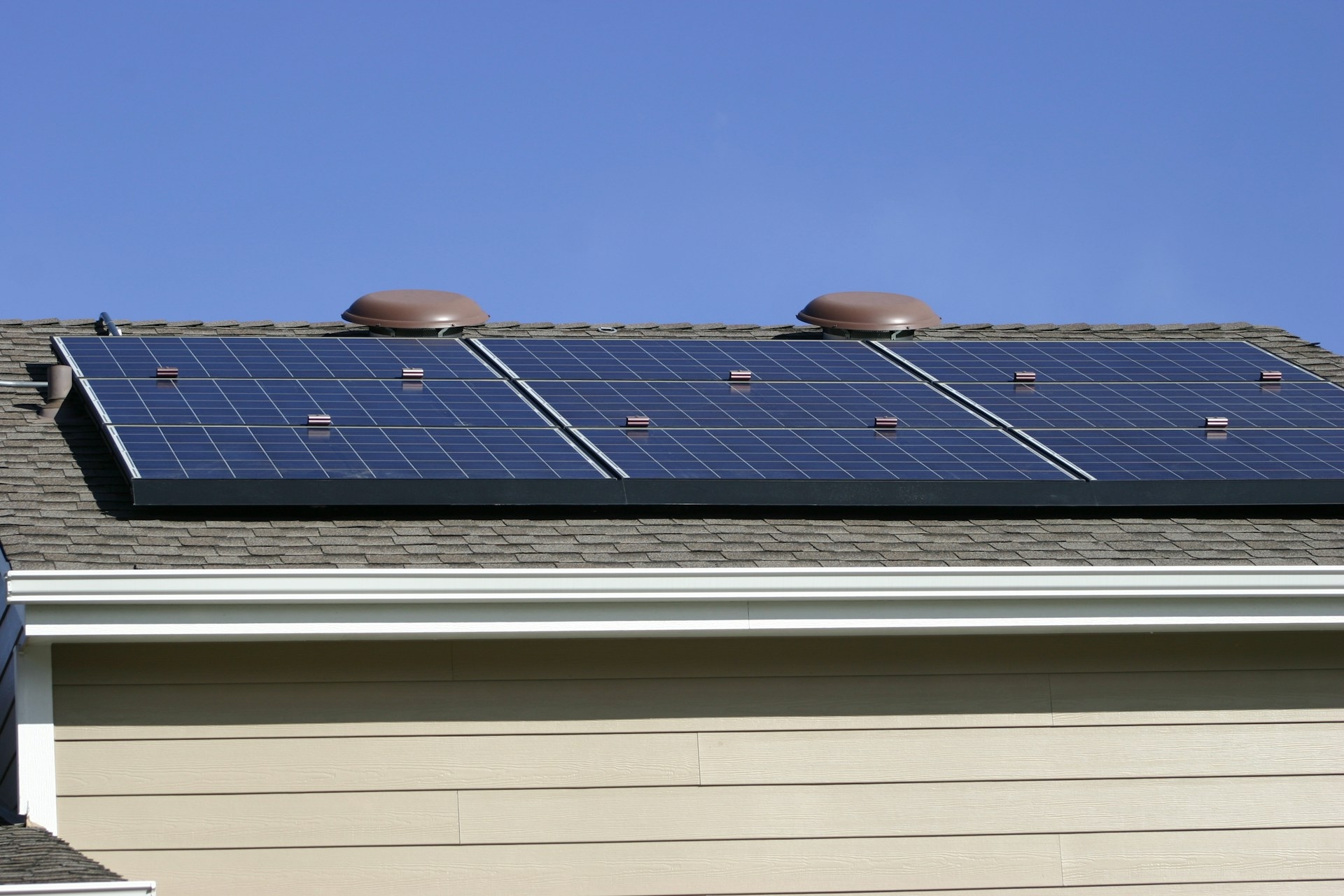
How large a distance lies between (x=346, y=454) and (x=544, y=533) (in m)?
1.24

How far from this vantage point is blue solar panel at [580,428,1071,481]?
29.5 ft

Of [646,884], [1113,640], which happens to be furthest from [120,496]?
[1113,640]

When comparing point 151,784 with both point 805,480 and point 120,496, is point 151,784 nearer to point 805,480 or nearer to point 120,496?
point 120,496

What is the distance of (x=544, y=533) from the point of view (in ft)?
27.3

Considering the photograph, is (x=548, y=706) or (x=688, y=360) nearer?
(x=548, y=706)

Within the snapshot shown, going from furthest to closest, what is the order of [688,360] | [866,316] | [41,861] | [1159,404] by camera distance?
[866,316], [688,360], [1159,404], [41,861]

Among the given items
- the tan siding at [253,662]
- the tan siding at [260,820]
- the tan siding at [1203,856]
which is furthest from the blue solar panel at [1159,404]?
the tan siding at [260,820]

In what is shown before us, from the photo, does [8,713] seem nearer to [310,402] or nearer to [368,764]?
[368,764]

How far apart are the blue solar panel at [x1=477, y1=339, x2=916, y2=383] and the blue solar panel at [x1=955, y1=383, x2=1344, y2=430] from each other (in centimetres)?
80

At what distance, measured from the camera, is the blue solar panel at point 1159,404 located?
34.1 feet

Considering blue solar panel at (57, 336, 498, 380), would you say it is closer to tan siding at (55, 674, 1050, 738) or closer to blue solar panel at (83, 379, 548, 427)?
blue solar panel at (83, 379, 548, 427)

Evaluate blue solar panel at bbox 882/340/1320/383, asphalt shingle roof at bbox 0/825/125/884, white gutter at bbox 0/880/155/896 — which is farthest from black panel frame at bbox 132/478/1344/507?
white gutter at bbox 0/880/155/896

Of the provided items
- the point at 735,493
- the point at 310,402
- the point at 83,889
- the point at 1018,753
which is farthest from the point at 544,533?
the point at 83,889

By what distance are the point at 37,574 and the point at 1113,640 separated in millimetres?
5135
